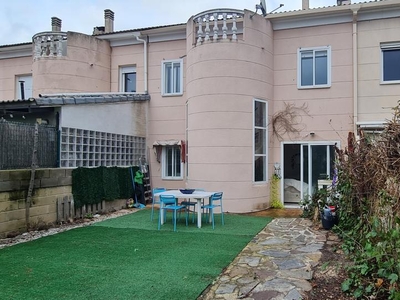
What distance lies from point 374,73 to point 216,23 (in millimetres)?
5512

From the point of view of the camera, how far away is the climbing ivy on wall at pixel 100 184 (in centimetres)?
983

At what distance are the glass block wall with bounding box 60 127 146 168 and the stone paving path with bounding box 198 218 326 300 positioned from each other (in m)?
5.68

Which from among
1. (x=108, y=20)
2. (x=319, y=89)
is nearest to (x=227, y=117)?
(x=319, y=89)

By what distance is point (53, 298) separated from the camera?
429 cm

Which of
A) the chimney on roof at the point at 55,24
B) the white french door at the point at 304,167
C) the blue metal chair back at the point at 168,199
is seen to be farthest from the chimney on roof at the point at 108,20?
the blue metal chair back at the point at 168,199

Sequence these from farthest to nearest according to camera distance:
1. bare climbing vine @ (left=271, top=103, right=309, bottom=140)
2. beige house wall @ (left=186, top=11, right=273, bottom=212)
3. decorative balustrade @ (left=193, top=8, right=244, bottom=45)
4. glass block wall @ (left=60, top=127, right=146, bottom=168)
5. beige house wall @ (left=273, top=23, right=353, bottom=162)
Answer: bare climbing vine @ (left=271, top=103, right=309, bottom=140) < beige house wall @ (left=273, top=23, right=353, bottom=162) < decorative balustrade @ (left=193, top=8, right=244, bottom=45) < beige house wall @ (left=186, top=11, right=273, bottom=212) < glass block wall @ (left=60, top=127, right=146, bottom=168)

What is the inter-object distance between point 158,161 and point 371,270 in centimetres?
1006

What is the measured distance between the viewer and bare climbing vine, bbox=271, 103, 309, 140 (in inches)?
477

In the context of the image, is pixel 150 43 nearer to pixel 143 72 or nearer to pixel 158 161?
pixel 143 72

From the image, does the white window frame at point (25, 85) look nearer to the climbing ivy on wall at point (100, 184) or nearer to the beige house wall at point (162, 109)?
the beige house wall at point (162, 109)

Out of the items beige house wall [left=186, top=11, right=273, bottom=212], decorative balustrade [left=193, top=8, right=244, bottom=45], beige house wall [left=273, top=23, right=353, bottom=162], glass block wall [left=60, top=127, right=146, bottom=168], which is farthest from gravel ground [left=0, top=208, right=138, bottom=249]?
decorative balustrade [left=193, top=8, right=244, bottom=45]

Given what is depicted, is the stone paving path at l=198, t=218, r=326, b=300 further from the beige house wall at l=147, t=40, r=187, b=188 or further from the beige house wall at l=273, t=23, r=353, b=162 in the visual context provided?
the beige house wall at l=147, t=40, r=187, b=188

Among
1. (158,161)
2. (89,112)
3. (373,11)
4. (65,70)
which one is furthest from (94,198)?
(373,11)

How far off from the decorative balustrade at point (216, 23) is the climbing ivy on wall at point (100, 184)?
5203 mm
